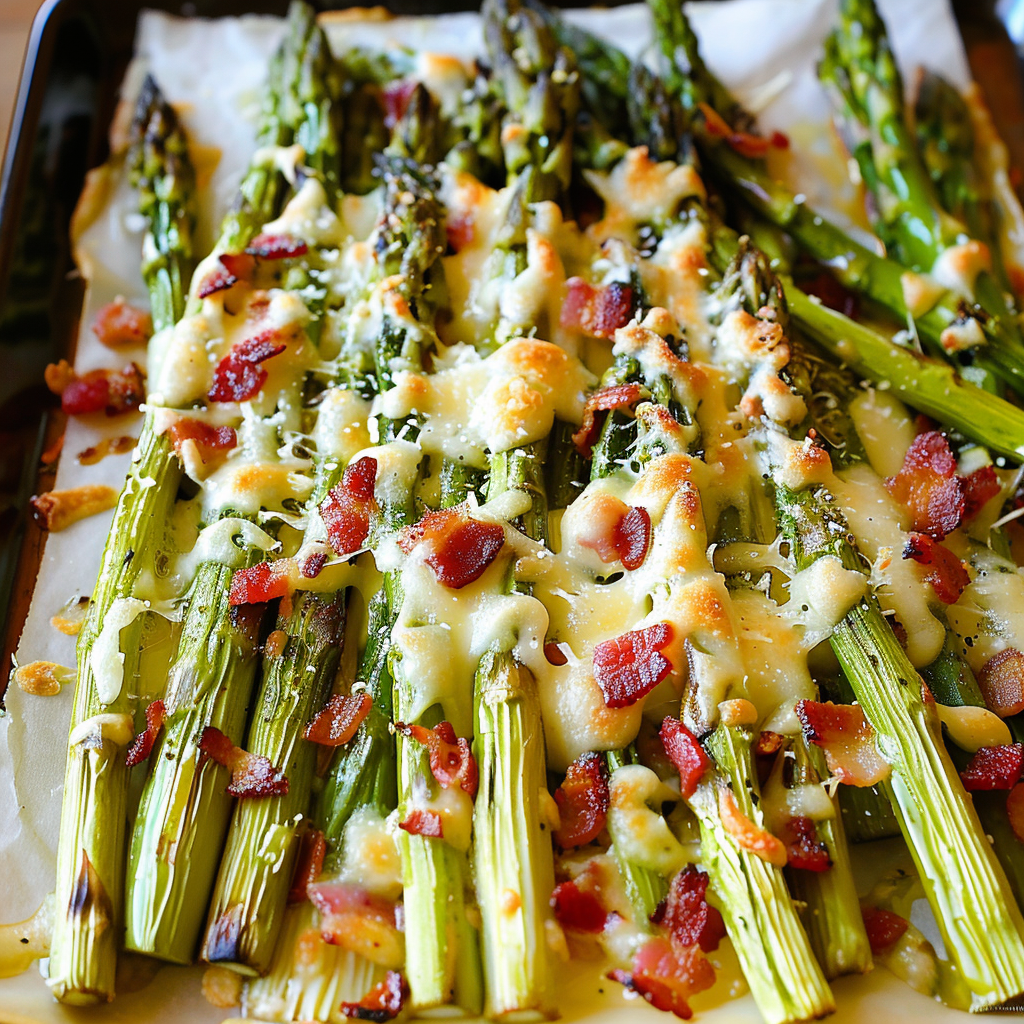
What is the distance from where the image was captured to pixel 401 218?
289cm

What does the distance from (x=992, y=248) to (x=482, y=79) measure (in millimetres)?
1909

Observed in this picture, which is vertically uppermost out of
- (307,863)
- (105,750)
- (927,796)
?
(105,750)

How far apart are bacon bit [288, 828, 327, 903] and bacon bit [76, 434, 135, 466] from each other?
1347 millimetres

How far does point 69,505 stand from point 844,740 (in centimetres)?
208

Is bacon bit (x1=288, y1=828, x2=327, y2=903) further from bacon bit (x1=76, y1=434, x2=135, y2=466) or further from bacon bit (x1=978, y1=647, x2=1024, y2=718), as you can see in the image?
bacon bit (x1=978, y1=647, x2=1024, y2=718)

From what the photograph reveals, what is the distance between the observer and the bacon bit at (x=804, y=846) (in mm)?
1886

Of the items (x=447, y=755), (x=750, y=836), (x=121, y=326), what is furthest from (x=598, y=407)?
(x=121, y=326)

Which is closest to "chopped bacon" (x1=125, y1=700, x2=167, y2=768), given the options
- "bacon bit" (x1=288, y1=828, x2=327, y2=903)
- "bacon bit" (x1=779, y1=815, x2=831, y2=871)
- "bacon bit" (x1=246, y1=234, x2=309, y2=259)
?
"bacon bit" (x1=288, y1=828, x2=327, y2=903)

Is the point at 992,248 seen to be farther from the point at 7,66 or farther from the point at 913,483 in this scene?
the point at 7,66

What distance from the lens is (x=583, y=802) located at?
197 centimetres

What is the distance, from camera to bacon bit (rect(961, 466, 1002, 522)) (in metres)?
2.46

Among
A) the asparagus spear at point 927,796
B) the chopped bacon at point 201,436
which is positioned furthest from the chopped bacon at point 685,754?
the chopped bacon at point 201,436

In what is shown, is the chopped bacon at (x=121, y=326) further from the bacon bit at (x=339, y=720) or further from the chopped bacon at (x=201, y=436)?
the bacon bit at (x=339, y=720)

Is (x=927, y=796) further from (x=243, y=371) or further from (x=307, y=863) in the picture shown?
(x=243, y=371)
